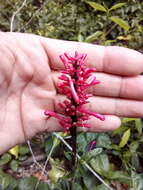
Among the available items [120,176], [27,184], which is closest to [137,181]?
[120,176]

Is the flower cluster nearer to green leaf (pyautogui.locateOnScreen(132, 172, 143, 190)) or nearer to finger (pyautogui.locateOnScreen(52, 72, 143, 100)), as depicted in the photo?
finger (pyautogui.locateOnScreen(52, 72, 143, 100))

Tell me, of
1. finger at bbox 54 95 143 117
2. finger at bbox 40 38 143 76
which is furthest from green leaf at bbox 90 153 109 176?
finger at bbox 40 38 143 76

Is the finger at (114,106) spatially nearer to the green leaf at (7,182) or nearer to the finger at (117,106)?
the finger at (117,106)

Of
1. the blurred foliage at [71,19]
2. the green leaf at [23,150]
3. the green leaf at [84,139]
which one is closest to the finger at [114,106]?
the green leaf at [84,139]

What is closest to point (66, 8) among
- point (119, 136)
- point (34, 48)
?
point (119, 136)

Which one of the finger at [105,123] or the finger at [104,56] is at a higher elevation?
the finger at [104,56]

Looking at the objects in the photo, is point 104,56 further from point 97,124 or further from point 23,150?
point 23,150

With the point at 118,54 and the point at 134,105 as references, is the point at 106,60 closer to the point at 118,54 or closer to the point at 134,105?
the point at 118,54
